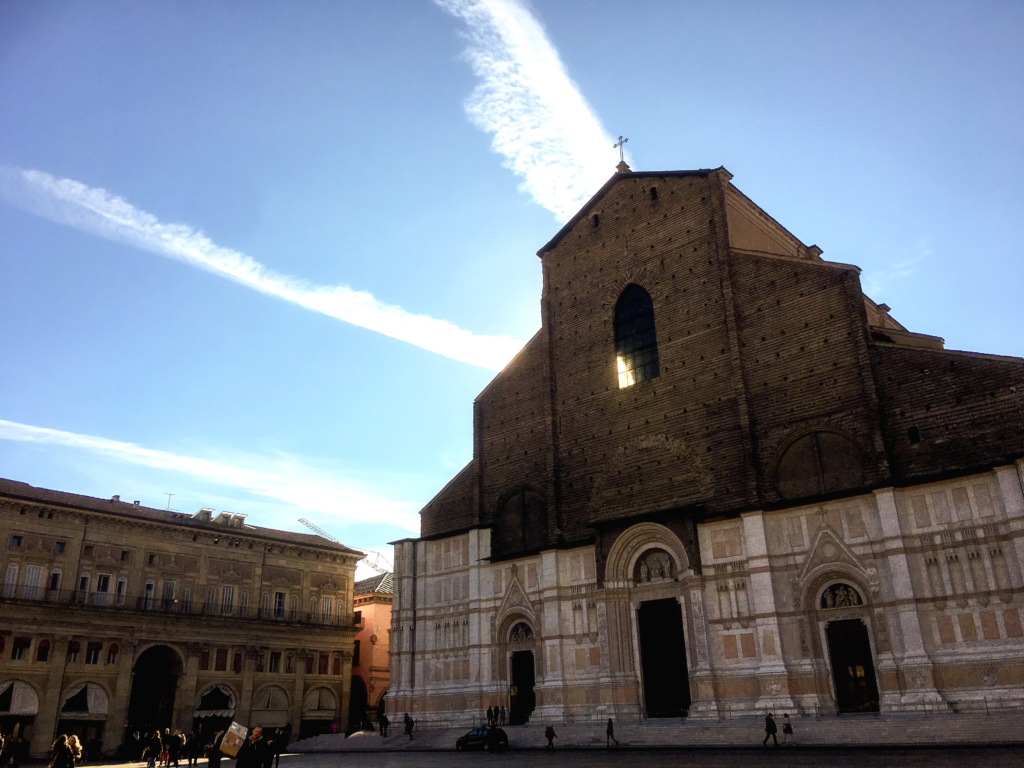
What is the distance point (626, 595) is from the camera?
25234mm

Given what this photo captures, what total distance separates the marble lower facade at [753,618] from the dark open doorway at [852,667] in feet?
0.11

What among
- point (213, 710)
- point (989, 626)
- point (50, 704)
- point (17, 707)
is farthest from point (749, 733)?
point (17, 707)

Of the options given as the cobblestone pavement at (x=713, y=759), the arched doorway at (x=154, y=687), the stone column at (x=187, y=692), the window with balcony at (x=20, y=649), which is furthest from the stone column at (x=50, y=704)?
the cobblestone pavement at (x=713, y=759)

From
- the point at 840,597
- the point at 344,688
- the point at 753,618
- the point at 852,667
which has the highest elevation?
the point at 840,597

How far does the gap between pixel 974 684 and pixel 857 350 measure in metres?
8.89

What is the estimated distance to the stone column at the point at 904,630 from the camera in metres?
19.2

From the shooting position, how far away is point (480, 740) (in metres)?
22.8

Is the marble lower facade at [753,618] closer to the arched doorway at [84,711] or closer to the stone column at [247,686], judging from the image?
the stone column at [247,686]

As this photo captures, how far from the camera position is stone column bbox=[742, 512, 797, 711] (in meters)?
21.0

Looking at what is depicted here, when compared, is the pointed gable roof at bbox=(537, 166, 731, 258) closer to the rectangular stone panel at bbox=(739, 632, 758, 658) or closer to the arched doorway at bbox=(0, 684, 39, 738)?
the rectangular stone panel at bbox=(739, 632, 758, 658)

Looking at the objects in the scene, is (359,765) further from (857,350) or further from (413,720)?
(857,350)

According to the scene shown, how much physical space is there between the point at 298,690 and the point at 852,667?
2701 cm

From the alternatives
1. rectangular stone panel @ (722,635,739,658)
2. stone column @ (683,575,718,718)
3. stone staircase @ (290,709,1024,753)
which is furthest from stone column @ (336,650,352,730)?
rectangular stone panel @ (722,635,739,658)

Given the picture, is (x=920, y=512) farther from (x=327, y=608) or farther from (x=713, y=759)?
(x=327, y=608)
